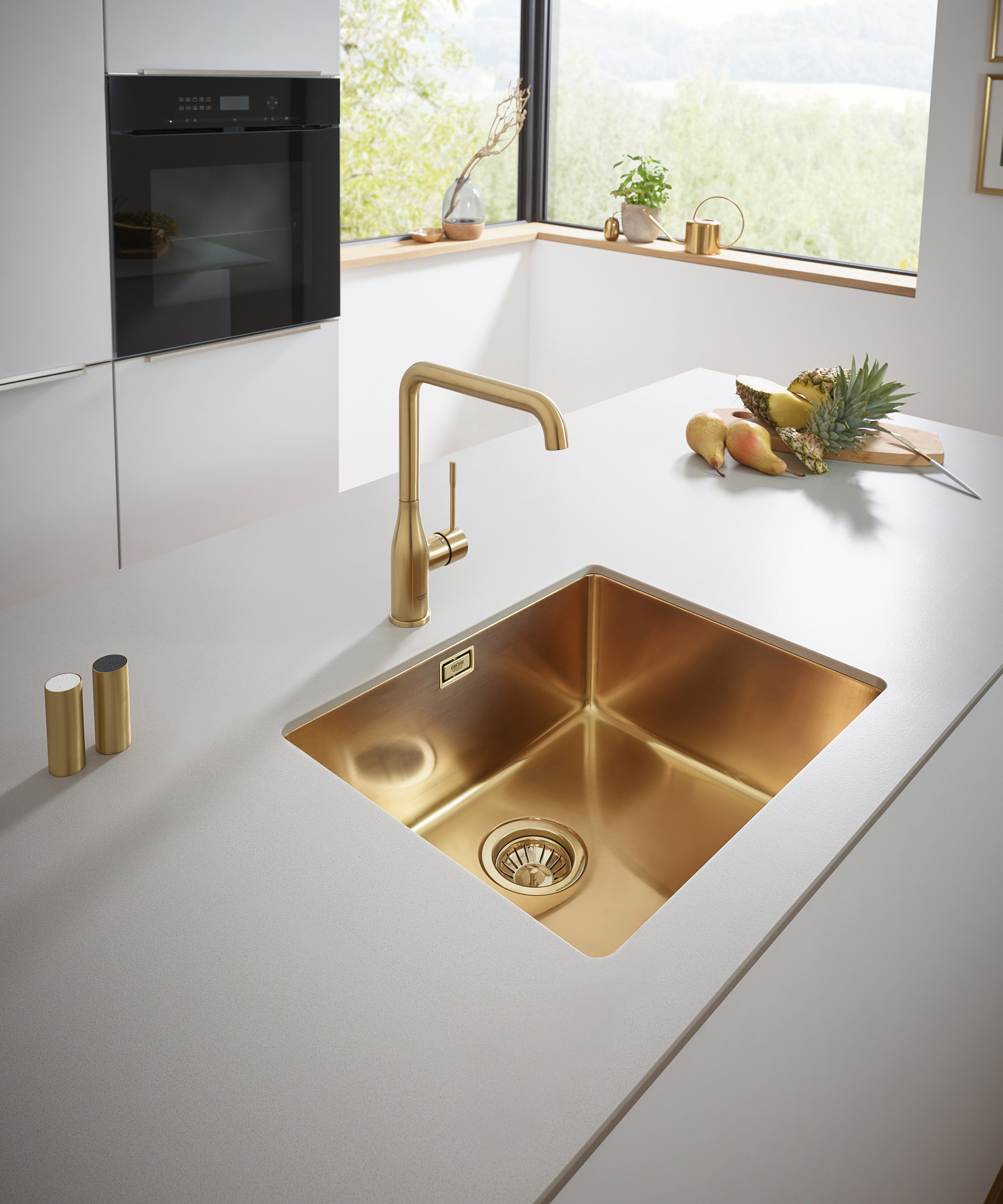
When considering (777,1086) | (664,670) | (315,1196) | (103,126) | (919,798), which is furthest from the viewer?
(103,126)

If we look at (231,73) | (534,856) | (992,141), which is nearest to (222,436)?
(231,73)

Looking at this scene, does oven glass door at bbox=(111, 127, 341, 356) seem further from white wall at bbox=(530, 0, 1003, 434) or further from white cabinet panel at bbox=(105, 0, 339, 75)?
white wall at bbox=(530, 0, 1003, 434)

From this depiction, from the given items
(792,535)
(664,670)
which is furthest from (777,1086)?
(792,535)

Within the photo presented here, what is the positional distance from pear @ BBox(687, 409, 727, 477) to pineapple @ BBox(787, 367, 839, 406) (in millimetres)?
161

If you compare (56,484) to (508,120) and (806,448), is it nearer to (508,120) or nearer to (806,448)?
(806,448)

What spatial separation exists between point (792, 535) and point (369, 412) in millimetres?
2369

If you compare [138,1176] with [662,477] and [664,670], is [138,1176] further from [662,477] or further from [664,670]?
[662,477]

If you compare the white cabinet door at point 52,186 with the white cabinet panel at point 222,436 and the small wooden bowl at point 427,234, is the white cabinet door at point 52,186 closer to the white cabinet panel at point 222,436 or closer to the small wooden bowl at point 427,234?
the white cabinet panel at point 222,436

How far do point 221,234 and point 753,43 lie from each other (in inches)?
82.2

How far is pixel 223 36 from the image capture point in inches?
86.7

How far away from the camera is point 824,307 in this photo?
3.28 meters

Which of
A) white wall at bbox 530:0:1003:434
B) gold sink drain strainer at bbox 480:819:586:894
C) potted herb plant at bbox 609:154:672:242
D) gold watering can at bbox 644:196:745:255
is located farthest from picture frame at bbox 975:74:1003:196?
gold sink drain strainer at bbox 480:819:586:894

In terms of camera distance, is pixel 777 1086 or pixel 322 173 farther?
pixel 322 173

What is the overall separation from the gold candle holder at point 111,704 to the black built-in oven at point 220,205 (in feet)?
4.88
